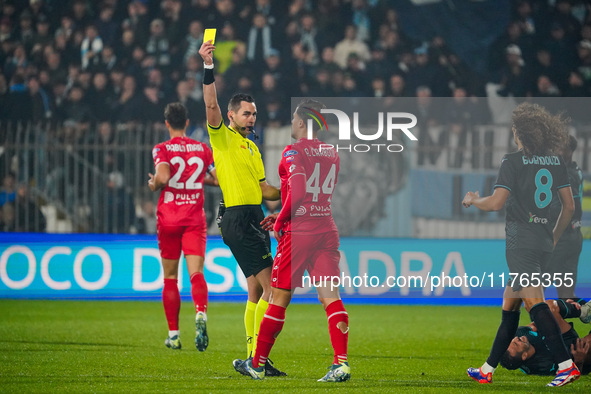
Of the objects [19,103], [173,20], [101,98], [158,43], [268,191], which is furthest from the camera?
Result: [173,20]

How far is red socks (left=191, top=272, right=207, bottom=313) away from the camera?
800 cm

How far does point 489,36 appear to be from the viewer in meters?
15.2

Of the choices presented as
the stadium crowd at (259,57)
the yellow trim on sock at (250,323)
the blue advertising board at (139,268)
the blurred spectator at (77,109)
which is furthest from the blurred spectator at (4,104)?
the yellow trim on sock at (250,323)

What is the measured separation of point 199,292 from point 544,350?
3107 millimetres

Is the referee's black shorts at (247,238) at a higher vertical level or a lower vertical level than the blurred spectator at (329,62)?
lower

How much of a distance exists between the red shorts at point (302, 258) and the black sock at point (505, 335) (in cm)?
127

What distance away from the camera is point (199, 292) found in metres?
8.12

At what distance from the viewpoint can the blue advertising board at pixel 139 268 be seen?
38.3 ft

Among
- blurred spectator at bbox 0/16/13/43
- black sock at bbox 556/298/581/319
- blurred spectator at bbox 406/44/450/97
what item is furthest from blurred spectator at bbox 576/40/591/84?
blurred spectator at bbox 0/16/13/43

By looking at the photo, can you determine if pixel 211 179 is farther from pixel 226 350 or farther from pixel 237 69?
pixel 237 69

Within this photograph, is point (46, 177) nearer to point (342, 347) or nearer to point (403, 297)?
point (403, 297)

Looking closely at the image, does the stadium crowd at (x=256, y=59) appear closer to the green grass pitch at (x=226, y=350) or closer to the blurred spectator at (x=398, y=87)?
the blurred spectator at (x=398, y=87)

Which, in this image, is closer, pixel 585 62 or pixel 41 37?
pixel 585 62

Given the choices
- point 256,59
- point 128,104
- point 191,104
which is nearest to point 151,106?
point 128,104
